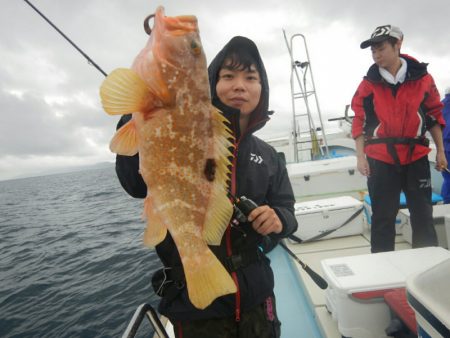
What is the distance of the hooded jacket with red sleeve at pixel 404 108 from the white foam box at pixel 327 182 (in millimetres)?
3659

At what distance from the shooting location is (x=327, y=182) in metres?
7.03

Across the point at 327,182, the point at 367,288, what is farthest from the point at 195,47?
the point at 327,182

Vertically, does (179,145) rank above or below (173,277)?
above

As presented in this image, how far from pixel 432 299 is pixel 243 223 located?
0.90 m

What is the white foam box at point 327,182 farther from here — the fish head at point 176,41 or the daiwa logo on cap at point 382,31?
the fish head at point 176,41

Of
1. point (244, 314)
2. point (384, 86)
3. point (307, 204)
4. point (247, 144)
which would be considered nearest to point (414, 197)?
point (384, 86)

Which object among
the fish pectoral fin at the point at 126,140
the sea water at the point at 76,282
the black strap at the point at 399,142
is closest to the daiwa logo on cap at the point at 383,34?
the black strap at the point at 399,142

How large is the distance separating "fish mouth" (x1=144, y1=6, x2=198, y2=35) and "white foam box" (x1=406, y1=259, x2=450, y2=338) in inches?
59.5

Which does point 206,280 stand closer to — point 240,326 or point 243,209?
point 243,209

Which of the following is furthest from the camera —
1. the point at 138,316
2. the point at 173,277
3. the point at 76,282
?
the point at 76,282

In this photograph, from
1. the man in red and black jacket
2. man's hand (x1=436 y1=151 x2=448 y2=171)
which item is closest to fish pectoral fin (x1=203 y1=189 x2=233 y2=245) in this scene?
the man in red and black jacket

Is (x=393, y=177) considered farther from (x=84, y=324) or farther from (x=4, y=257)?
(x=4, y=257)

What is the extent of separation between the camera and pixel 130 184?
1.47 metres

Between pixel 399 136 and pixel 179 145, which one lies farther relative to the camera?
pixel 399 136
